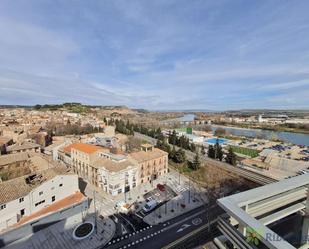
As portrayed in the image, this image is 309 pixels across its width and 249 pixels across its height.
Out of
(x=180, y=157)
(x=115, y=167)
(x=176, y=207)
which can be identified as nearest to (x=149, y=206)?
(x=176, y=207)

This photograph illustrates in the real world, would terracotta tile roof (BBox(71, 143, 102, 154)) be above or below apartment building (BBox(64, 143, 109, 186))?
above

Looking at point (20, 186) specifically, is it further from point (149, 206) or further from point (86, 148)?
point (149, 206)

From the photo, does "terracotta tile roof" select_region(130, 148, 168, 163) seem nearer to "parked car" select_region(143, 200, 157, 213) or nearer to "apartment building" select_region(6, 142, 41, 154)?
"parked car" select_region(143, 200, 157, 213)

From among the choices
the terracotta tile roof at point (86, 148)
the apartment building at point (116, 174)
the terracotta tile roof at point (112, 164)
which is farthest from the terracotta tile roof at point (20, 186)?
the terracotta tile roof at point (86, 148)

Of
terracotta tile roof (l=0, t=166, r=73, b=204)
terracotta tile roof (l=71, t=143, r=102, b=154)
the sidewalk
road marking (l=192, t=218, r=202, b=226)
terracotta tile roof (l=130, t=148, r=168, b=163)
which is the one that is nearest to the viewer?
terracotta tile roof (l=0, t=166, r=73, b=204)

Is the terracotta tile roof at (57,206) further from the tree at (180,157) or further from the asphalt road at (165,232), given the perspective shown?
the tree at (180,157)

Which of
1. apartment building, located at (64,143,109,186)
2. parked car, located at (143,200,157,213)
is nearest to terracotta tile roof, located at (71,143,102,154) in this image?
apartment building, located at (64,143,109,186)
